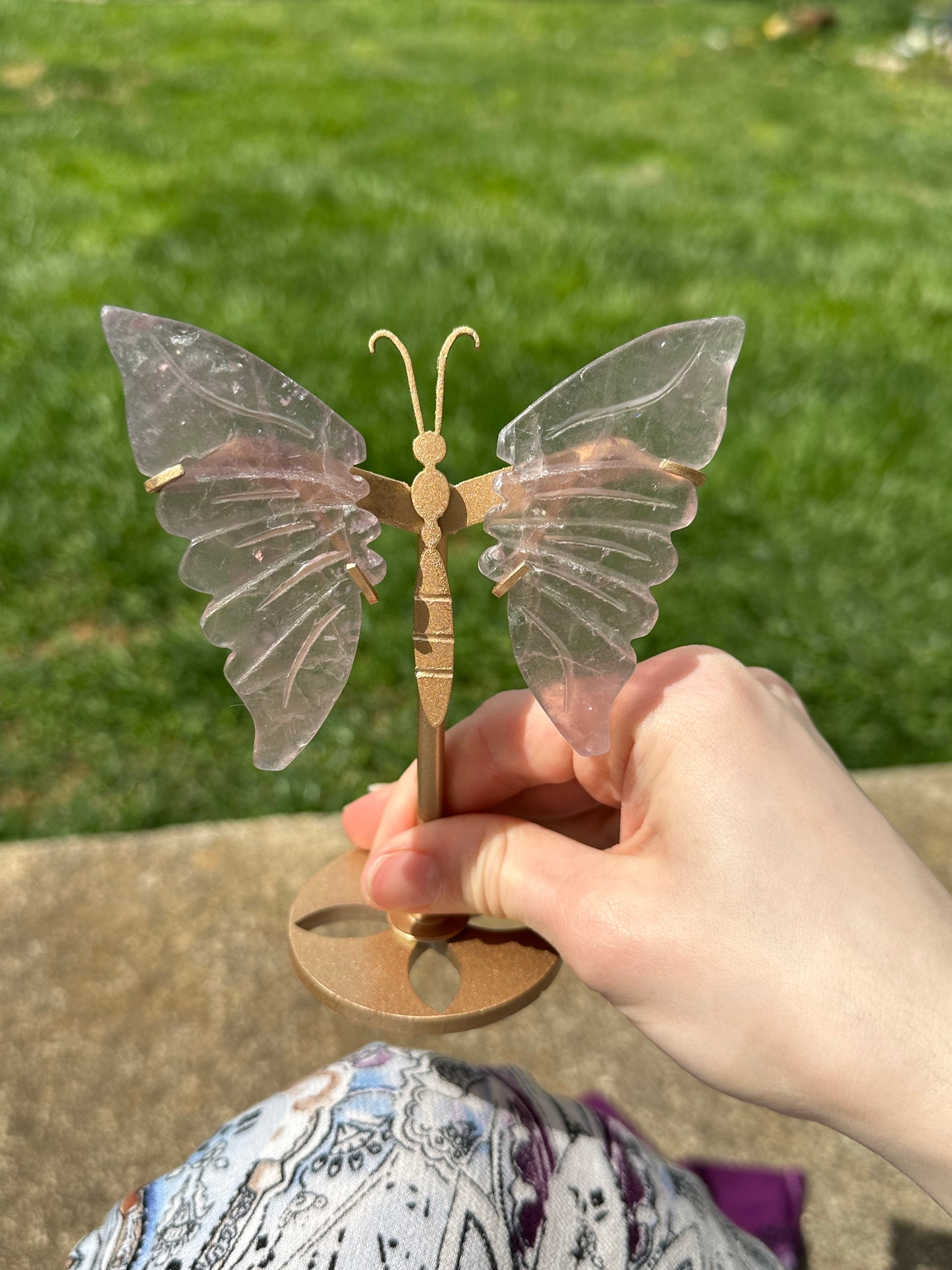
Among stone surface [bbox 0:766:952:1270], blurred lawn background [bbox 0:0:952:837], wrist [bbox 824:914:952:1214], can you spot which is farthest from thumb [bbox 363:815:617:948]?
blurred lawn background [bbox 0:0:952:837]

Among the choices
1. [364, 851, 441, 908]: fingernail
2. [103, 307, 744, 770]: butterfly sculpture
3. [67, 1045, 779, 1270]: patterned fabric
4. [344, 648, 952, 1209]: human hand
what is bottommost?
[67, 1045, 779, 1270]: patterned fabric

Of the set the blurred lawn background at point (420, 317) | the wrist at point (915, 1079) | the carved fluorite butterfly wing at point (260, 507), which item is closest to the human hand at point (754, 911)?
the wrist at point (915, 1079)

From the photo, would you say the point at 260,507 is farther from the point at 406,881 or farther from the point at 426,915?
the point at 426,915

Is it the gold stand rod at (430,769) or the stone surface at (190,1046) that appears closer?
the gold stand rod at (430,769)

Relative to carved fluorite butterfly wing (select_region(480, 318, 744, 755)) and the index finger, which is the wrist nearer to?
carved fluorite butterfly wing (select_region(480, 318, 744, 755))

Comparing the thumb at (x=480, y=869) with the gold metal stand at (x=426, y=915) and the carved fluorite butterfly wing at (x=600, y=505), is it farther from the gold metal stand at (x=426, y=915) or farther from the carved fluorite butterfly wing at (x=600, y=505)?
the carved fluorite butterfly wing at (x=600, y=505)

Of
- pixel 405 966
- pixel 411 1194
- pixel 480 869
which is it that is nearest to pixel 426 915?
pixel 405 966

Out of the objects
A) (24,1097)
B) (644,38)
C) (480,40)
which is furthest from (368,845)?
(644,38)
